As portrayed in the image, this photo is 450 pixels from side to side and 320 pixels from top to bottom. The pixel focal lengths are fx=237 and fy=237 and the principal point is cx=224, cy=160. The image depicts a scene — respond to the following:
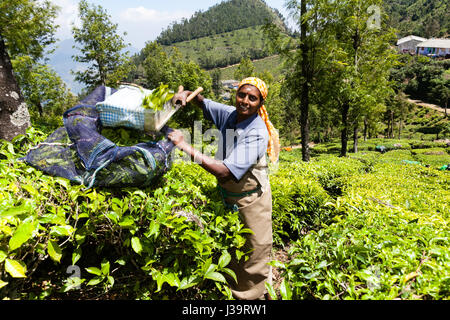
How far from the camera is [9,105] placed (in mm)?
3082

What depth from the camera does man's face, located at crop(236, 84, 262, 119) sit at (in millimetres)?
2309

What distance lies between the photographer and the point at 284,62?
36.6ft

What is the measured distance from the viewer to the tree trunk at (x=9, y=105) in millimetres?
3043

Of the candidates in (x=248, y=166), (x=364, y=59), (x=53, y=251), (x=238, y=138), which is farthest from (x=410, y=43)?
(x=53, y=251)

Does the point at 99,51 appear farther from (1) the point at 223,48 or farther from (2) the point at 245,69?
(1) the point at 223,48

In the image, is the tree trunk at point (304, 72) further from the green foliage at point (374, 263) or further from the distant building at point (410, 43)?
the distant building at point (410, 43)

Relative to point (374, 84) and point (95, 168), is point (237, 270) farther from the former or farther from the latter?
point (374, 84)

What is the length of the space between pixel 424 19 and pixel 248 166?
135909 millimetres

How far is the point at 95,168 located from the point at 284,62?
11.1 m

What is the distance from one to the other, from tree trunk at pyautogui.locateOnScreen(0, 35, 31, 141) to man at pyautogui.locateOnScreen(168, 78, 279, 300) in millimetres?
2442

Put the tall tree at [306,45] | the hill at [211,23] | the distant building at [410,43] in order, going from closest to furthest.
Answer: the tall tree at [306,45] < the distant building at [410,43] < the hill at [211,23]

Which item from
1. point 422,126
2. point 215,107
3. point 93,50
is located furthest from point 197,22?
point 215,107

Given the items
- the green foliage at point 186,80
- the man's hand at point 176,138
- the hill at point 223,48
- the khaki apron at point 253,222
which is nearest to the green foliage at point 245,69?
the green foliage at point 186,80

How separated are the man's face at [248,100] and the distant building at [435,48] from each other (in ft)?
318
